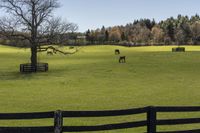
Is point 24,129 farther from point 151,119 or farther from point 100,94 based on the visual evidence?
point 100,94

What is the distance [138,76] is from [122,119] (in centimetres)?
3272

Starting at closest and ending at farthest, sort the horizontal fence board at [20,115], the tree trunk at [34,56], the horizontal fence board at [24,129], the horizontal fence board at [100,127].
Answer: the horizontal fence board at [20,115]
the horizontal fence board at [24,129]
the horizontal fence board at [100,127]
the tree trunk at [34,56]

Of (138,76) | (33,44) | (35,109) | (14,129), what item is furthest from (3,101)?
(33,44)

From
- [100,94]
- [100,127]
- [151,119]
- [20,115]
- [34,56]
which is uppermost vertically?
[20,115]

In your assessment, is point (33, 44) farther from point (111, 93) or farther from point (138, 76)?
point (111, 93)

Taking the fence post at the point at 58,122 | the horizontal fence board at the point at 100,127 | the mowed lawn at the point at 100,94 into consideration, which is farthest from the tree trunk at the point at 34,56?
the fence post at the point at 58,122

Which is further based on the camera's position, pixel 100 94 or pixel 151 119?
pixel 100 94

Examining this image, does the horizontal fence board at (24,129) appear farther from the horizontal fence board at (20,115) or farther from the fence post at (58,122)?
the horizontal fence board at (20,115)

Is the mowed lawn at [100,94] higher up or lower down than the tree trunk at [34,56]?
lower down

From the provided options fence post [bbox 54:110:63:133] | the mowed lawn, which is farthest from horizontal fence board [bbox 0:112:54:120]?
the mowed lawn

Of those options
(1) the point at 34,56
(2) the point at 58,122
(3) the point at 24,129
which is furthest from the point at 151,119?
(1) the point at 34,56

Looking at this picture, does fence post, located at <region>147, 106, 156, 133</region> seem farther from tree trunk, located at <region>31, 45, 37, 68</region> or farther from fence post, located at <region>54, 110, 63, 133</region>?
tree trunk, located at <region>31, 45, 37, 68</region>

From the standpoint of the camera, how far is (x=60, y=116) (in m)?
9.73

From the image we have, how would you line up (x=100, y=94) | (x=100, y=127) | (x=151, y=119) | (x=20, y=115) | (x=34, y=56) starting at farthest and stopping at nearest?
(x=34, y=56) < (x=100, y=94) < (x=151, y=119) < (x=100, y=127) < (x=20, y=115)
